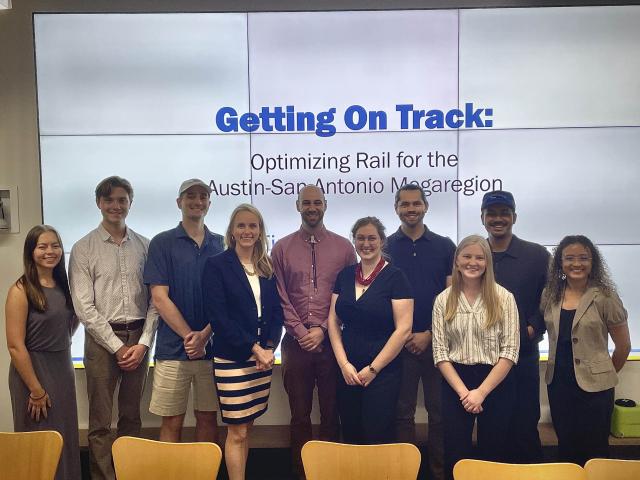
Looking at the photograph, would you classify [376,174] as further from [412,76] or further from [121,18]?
[121,18]

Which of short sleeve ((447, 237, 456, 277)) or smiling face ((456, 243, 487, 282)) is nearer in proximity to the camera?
smiling face ((456, 243, 487, 282))

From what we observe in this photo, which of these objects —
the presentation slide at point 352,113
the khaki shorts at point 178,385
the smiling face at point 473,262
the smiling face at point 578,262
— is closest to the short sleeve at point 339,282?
the smiling face at point 473,262

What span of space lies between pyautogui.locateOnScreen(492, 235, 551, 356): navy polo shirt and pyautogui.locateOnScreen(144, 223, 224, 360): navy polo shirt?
1.72 meters

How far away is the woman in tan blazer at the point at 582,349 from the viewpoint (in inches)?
107

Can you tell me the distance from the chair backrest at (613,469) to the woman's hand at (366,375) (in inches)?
44.7

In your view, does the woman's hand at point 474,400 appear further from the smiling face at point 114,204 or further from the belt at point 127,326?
the smiling face at point 114,204

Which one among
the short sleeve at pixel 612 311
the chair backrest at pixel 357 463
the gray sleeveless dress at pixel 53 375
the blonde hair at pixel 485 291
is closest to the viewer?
the chair backrest at pixel 357 463

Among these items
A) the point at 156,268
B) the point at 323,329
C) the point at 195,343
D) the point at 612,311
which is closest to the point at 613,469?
the point at 612,311

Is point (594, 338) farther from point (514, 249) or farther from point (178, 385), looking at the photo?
point (178, 385)

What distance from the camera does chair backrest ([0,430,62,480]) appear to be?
2.07 m

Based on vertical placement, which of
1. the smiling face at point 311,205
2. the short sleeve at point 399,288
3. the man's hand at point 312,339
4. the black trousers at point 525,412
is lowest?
the black trousers at point 525,412

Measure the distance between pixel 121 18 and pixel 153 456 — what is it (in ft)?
10.2

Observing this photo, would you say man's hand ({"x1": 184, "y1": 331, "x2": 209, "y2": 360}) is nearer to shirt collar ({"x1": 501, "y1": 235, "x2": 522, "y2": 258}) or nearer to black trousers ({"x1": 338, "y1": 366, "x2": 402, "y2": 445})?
black trousers ({"x1": 338, "y1": 366, "x2": 402, "y2": 445})

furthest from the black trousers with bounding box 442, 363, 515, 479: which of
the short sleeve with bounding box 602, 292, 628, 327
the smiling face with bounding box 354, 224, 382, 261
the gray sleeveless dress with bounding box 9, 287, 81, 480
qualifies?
the gray sleeveless dress with bounding box 9, 287, 81, 480
